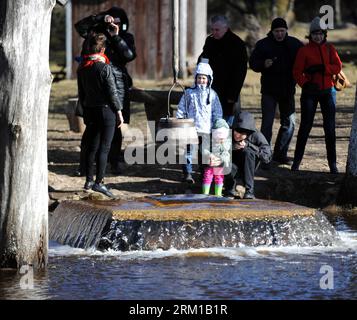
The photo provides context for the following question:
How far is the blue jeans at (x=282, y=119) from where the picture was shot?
14.7 m

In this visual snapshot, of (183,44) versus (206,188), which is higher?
(183,44)

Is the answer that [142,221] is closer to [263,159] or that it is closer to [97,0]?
[263,159]

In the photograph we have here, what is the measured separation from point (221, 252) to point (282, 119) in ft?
13.2

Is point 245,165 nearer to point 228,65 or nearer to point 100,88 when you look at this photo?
point 228,65

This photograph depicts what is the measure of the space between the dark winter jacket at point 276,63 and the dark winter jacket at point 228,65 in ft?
1.62

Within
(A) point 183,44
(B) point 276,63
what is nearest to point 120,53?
(B) point 276,63

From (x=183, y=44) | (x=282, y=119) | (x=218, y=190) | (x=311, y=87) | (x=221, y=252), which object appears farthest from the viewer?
(x=183, y=44)

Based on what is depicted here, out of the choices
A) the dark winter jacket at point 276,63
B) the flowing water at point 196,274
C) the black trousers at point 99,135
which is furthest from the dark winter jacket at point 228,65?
the flowing water at point 196,274

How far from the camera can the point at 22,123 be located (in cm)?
1000

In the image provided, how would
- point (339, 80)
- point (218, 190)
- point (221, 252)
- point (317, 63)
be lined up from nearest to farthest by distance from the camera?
point (221, 252) < point (218, 190) < point (317, 63) < point (339, 80)

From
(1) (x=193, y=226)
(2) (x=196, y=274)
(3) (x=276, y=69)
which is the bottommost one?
(2) (x=196, y=274)

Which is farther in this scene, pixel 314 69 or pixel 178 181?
pixel 314 69
